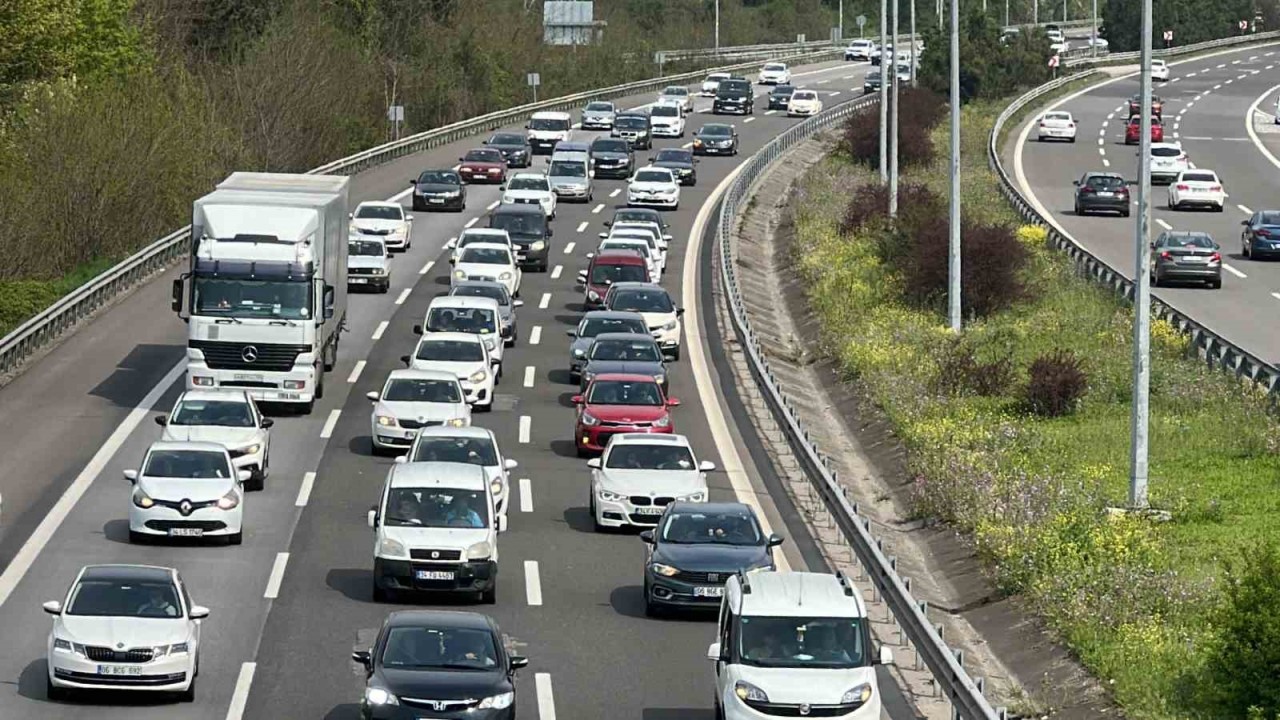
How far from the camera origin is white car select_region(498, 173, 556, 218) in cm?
6875

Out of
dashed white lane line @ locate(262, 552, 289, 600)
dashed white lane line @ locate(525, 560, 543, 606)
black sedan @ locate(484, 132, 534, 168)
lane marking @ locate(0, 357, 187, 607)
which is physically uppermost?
black sedan @ locate(484, 132, 534, 168)

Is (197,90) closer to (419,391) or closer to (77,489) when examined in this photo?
(419,391)

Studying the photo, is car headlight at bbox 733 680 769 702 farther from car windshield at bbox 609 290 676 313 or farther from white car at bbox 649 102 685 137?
white car at bbox 649 102 685 137

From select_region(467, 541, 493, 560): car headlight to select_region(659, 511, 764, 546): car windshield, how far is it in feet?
6.84

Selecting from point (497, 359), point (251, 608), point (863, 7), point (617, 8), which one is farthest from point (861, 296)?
point (863, 7)

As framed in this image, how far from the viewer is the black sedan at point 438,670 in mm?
20453

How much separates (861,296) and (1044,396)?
15.2 metres

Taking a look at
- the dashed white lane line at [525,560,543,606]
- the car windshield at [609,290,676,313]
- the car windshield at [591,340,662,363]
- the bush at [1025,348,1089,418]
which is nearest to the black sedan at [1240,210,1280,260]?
the car windshield at [609,290,676,313]

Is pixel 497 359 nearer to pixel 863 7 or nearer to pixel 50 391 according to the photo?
pixel 50 391

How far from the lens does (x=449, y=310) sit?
4516 cm

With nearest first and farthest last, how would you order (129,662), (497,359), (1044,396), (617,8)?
(129,662) → (1044,396) → (497,359) → (617,8)

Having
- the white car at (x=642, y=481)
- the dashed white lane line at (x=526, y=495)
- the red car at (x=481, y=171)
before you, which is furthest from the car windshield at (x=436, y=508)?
the red car at (x=481, y=171)

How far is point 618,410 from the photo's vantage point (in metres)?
37.8

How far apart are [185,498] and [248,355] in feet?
32.1
